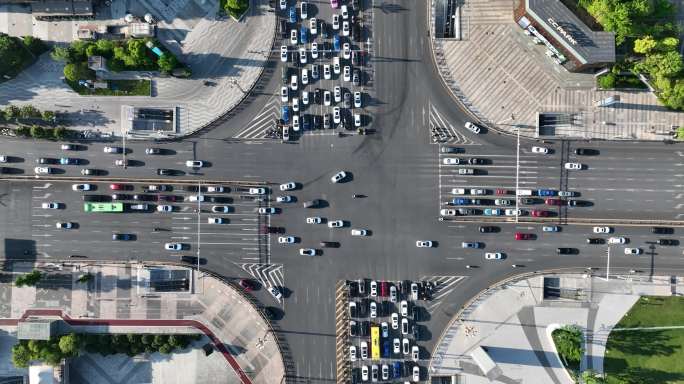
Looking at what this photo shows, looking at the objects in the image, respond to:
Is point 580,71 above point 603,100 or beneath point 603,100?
above

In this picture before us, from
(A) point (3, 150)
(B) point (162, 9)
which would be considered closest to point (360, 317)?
(B) point (162, 9)

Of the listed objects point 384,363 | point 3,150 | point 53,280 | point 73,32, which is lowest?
point 384,363

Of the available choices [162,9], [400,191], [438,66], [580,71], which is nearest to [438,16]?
[438,66]

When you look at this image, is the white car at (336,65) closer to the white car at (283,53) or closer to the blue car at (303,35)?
the blue car at (303,35)

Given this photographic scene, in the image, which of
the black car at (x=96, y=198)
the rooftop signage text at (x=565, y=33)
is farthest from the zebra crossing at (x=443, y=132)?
the black car at (x=96, y=198)

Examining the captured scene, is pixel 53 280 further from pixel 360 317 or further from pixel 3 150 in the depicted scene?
pixel 360 317

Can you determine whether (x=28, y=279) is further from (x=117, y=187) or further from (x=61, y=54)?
(x=61, y=54)

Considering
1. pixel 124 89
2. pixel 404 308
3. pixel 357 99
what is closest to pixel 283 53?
pixel 357 99
